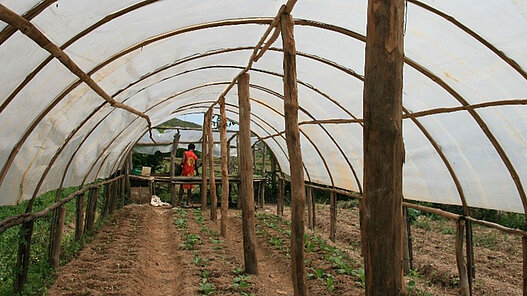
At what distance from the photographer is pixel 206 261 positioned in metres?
7.84

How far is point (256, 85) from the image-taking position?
32.2 feet

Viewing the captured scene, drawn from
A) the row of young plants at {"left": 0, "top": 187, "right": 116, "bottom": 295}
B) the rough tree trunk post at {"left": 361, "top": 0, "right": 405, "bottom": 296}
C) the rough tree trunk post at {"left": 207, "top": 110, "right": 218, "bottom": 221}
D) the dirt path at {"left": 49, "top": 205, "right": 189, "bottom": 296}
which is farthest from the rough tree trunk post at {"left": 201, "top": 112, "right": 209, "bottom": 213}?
the rough tree trunk post at {"left": 361, "top": 0, "right": 405, "bottom": 296}

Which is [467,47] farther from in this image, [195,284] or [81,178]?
[81,178]

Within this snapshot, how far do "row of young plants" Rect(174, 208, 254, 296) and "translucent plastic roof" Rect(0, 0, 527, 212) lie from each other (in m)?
2.63

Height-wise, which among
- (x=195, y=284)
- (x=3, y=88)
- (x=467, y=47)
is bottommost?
(x=195, y=284)

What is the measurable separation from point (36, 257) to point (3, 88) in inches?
185

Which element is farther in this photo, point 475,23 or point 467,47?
point 467,47

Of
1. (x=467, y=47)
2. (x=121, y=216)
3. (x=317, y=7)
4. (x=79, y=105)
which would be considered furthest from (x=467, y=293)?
(x=121, y=216)

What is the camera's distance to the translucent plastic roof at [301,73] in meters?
4.22

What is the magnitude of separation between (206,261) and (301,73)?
352 cm

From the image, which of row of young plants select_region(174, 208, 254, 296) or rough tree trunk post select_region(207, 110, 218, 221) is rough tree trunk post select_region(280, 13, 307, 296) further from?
rough tree trunk post select_region(207, 110, 218, 221)

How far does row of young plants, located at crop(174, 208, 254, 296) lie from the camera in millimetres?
6154

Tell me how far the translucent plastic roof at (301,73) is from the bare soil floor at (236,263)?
4.64ft

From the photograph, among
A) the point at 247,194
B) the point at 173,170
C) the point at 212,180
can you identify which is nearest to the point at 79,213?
the point at 247,194
